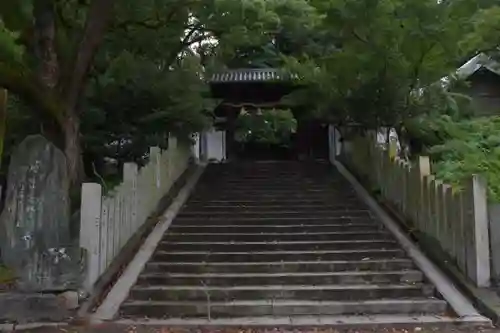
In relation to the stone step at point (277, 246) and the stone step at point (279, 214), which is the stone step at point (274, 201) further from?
the stone step at point (277, 246)

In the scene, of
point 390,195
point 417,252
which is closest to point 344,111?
point 390,195

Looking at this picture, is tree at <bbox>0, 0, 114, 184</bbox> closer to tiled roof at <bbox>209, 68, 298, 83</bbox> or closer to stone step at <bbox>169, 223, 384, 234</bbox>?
stone step at <bbox>169, 223, 384, 234</bbox>

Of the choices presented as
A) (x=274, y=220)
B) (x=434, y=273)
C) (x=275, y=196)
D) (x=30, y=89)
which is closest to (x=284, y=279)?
(x=434, y=273)

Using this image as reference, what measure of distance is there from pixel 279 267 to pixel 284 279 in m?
0.37

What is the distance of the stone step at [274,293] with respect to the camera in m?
7.10

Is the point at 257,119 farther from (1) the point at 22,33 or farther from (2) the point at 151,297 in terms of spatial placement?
(2) the point at 151,297

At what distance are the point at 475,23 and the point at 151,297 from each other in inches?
272

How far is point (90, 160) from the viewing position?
1203 centimetres

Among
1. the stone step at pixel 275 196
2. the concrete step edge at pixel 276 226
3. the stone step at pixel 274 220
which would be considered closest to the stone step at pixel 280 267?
the concrete step edge at pixel 276 226

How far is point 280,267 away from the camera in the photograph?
26.0 feet

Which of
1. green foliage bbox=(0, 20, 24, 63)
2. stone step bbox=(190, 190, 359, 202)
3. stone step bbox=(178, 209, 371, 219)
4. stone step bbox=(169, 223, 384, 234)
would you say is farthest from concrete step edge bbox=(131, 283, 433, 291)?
stone step bbox=(190, 190, 359, 202)

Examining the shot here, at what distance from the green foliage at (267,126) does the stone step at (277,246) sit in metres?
10.2

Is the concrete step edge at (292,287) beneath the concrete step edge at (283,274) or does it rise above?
beneath

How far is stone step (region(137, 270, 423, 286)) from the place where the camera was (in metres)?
7.53
